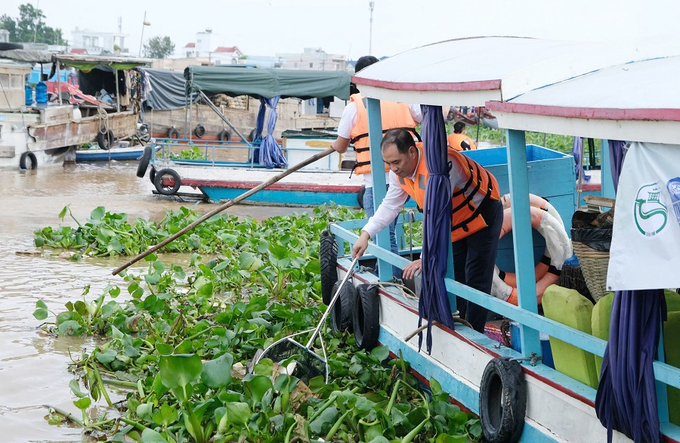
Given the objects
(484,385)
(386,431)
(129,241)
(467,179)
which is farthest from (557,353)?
(129,241)

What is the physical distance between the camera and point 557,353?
11.8 ft

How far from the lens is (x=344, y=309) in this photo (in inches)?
224

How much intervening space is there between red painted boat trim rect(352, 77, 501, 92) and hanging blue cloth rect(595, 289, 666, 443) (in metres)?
1.17

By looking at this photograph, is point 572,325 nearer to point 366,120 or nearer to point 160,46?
point 366,120

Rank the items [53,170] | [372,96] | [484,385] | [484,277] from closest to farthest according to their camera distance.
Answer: [484,385]
[484,277]
[372,96]
[53,170]

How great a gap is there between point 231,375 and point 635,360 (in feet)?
8.70

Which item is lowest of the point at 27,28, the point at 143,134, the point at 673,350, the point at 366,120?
the point at 673,350

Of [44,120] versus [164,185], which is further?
[44,120]

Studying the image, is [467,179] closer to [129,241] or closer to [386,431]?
[386,431]

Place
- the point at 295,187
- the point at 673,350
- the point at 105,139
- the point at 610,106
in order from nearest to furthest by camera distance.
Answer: the point at 610,106, the point at 673,350, the point at 295,187, the point at 105,139

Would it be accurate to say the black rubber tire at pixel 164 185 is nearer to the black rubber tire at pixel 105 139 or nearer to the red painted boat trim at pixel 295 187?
the red painted boat trim at pixel 295 187

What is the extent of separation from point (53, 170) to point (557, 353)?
1711cm

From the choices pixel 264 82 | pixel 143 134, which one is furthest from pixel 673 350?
pixel 143 134

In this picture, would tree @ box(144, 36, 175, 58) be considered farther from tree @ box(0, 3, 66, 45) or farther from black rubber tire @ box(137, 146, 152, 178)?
black rubber tire @ box(137, 146, 152, 178)
